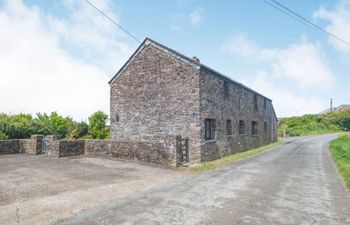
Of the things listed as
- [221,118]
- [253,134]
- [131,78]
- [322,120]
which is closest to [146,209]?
[221,118]

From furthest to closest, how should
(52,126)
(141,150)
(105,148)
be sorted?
(52,126)
(105,148)
(141,150)

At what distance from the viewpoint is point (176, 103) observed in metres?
16.8

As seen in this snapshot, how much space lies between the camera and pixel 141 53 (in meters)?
18.8

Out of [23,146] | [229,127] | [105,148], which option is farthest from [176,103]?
[23,146]

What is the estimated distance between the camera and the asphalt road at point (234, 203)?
596 centimetres

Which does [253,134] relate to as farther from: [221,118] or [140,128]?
[140,128]

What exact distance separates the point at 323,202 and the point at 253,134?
18.7 meters

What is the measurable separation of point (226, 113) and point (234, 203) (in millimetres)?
12524

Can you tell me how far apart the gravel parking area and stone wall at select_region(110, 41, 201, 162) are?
8.75 ft

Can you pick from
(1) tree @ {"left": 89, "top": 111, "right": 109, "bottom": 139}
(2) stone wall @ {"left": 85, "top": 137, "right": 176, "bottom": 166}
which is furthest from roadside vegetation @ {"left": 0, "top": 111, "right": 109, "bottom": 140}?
(2) stone wall @ {"left": 85, "top": 137, "right": 176, "bottom": 166}

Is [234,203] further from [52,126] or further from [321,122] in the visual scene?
[321,122]

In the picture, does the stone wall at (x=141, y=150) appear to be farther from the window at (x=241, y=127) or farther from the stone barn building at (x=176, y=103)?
the window at (x=241, y=127)

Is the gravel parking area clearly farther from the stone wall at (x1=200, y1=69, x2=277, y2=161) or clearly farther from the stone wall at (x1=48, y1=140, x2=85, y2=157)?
the stone wall at (x1=200, y1=69, x2=277, y2=161)

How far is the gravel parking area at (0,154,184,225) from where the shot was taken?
6.59 metres
